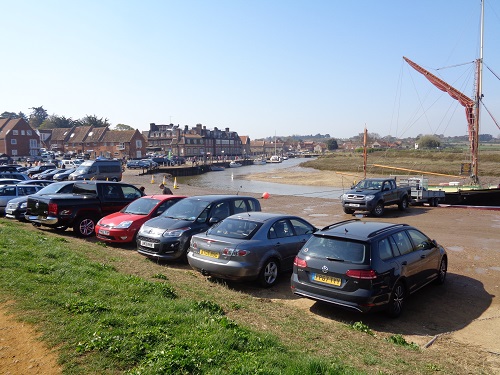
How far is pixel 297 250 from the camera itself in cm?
987

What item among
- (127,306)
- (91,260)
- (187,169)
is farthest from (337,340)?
(187,169)

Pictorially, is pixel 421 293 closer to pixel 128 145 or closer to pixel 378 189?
pixel 378 189

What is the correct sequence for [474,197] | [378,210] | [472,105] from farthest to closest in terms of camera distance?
1. [472,105]
2. [474,197]
3. [378,210]

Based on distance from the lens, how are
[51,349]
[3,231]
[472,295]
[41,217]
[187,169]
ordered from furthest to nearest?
[187,169] < [41,217] < [3,231] < [472,295] < [51,349]

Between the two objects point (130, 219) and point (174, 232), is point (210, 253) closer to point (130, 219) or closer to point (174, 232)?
point (174, 232)

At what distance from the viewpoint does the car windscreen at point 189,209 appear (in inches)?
441

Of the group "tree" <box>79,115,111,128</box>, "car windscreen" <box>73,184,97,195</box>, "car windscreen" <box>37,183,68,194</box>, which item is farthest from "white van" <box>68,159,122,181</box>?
"tree" <box>79,115,111,128</box>

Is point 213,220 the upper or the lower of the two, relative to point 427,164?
upper

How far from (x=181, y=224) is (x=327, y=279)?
4553 millimetres

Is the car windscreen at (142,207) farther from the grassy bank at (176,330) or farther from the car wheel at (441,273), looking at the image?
the car wheel at (441,273)

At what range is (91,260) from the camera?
904 centimetres

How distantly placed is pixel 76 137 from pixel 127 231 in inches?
3913

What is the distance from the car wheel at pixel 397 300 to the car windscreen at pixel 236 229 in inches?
119

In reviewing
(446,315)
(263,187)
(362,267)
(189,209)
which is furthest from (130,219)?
(263,187)
